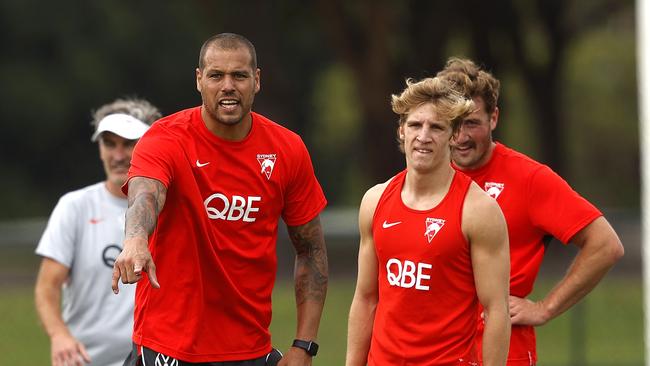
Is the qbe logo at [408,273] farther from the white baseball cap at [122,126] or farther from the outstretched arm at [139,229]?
the white baseball cap at [122,126]

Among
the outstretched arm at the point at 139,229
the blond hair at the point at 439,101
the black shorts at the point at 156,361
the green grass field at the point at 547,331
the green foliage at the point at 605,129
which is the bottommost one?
the black shorts at the point at 156,361

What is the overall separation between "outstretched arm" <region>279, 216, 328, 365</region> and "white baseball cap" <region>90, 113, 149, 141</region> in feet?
4.28

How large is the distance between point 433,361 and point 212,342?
1059mm

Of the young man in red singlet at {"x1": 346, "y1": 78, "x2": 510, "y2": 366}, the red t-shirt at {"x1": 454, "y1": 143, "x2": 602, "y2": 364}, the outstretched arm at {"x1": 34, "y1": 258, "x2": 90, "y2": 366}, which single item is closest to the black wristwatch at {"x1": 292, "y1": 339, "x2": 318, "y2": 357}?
the young man in red singlet at {"x1": 346, "y1": 78, "x2": 510, "y2": 366}

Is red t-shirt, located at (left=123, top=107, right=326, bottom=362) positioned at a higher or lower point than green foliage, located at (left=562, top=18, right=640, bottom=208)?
lower

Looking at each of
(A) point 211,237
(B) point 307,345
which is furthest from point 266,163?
(B) point 307,345

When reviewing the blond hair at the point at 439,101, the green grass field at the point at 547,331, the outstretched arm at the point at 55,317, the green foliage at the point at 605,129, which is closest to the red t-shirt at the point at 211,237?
the blond hair at the point at 439,101

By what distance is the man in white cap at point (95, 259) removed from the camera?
7.56 m

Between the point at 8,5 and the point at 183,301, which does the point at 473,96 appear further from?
the point at 8,5

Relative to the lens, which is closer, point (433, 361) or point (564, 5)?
point (433, 361)

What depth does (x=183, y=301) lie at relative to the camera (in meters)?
6.22

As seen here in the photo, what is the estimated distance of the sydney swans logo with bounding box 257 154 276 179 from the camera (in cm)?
632

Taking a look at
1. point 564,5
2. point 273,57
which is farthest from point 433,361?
point 564,5

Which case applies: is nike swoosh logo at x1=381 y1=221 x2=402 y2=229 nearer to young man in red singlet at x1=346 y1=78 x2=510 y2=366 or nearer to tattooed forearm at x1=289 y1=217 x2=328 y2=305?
young man in red singlet at x1=346 y1=78 x2=510 y2=366
